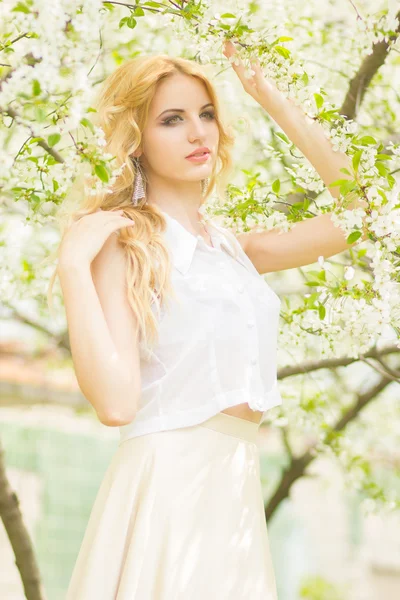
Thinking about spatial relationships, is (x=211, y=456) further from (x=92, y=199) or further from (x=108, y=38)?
(x=108, y=38)

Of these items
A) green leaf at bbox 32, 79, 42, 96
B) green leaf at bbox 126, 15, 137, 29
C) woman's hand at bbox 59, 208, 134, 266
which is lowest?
woman's hand at bbox 59, 208, 134, 266

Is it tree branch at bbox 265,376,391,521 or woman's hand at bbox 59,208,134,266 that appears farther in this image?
tree branch at bbox 265,376,391,521

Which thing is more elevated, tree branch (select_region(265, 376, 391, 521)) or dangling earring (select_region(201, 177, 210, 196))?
dangling earring (select_region(201, 177, 210, 196))

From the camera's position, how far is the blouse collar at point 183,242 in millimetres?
2312

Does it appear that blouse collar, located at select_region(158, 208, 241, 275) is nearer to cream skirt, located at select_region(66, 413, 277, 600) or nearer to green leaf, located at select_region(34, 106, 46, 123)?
cream skirt, located at select_region(66, 413, 277, 600)

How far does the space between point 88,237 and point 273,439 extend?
1177 centimetres

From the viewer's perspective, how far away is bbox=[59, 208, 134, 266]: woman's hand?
2061mm

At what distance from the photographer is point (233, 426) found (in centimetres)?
223


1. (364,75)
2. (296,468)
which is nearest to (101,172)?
(364,75)

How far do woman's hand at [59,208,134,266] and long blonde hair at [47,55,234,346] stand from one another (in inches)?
2.6

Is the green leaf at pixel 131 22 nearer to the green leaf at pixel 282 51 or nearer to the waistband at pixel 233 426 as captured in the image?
the green leaf at pixel 282 51

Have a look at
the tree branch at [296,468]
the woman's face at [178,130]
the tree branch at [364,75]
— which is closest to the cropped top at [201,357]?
the woman's face at [178,130]

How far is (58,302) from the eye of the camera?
196 inches

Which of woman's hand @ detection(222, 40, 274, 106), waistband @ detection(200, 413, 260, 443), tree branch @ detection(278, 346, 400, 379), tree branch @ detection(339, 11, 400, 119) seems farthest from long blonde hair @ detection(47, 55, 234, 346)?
tree branch @ detection(278, 346, 400, 379)
